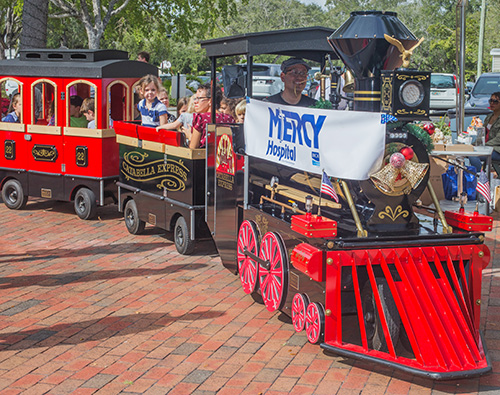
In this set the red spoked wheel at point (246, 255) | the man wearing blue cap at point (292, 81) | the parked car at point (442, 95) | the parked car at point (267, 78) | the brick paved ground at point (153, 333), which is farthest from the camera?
the parked car at point (442, 95)

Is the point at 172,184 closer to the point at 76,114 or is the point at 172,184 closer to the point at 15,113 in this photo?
the point at 76,114

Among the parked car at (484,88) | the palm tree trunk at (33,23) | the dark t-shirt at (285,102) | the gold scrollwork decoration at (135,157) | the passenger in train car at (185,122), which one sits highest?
the palm tree trunk at (33,23)

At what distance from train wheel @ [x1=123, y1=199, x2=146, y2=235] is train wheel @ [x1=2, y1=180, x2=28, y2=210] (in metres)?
2.25

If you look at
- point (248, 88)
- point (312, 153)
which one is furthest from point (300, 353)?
point (248, 88)

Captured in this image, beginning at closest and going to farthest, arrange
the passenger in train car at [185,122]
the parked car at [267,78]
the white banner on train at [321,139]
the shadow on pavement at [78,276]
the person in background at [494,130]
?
the white banner on train at [321,139], the shadow on pavement at [78,276], the passenger in train car at [185,122], the person in background at [494,130], the parked car at [267,78]

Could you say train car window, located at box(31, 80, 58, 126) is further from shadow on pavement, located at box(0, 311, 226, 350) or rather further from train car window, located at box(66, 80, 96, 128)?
shadow on pavement, located at box(0, 311, 226, 350)

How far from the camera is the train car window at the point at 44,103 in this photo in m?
10.6

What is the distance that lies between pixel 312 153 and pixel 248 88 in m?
1.28

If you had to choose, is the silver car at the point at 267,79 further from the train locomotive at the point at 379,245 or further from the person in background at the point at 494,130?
the train locomotive at the point at 379,245

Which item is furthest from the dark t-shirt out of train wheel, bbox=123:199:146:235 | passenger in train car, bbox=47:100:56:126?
passenger in train car, bbox=47:100:56:126

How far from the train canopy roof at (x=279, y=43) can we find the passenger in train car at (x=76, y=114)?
11.9ft

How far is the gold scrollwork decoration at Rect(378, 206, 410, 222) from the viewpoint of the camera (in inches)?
221

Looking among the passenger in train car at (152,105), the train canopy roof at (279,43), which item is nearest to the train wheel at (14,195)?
the passenger in train car at (152,105)

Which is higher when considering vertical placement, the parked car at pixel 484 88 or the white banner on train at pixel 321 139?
the parked car at pixel 484 88
